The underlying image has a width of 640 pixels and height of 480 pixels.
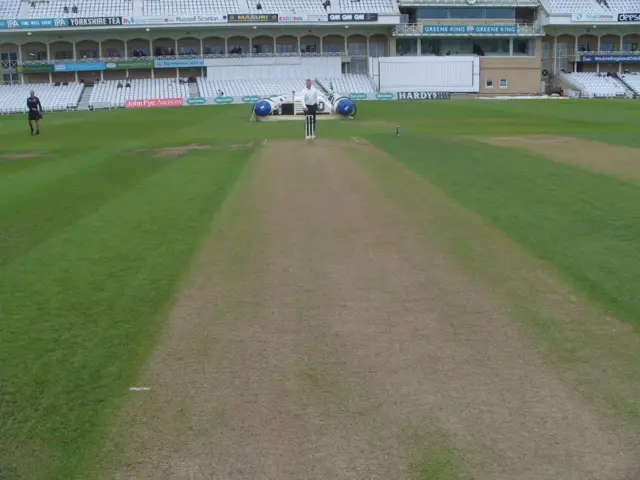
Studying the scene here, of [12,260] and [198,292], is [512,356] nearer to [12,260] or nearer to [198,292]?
[198,292]

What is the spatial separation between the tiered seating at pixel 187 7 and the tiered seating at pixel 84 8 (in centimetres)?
209

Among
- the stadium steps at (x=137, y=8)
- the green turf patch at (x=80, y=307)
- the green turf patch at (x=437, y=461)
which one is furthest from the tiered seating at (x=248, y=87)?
the green turf patch at (x=437, y=461)

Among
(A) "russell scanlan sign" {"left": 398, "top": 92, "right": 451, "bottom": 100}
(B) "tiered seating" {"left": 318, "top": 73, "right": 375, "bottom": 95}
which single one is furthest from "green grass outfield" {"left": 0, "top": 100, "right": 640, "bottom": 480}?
(B) "tiered seating" {"left": 318, "top": 73, "right": 375, "bottom": 95}

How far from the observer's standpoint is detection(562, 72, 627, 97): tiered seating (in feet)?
256

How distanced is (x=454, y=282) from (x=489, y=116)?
34.3 m

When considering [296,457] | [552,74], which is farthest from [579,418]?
[552,74]

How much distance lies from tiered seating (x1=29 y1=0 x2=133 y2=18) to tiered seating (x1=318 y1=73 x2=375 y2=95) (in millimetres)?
21248

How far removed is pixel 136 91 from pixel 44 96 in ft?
28.1

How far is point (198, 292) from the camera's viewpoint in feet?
24.8

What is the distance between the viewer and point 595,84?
80.6 metres

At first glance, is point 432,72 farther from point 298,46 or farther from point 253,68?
point 253,68

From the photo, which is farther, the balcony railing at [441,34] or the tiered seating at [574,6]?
the tiered seating at [574,6]

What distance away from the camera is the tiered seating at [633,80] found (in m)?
80.6

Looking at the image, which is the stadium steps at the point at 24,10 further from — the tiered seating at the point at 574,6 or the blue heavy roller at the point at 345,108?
the tiered seating at the point at 574,6
